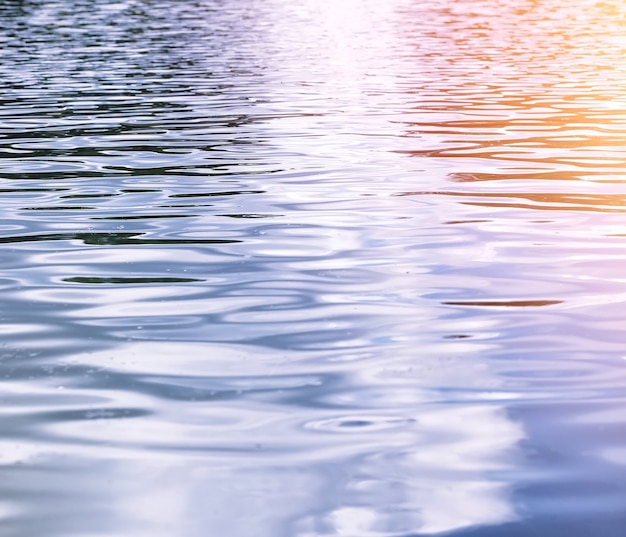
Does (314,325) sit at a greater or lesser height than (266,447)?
lesser

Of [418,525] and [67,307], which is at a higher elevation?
[418,525]

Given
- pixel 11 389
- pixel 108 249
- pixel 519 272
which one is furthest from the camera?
pixel 108 249

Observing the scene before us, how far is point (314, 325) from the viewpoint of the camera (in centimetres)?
697

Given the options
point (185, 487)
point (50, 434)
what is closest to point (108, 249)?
point (50, 434)

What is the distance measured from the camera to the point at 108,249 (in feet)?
29.5

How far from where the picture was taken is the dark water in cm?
464

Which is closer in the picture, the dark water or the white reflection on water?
the white reflection on water

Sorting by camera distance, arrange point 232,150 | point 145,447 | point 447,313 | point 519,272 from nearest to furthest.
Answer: point 145,447, point 447,313, point 519,272, point 232,150

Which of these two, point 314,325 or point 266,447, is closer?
point 266,447

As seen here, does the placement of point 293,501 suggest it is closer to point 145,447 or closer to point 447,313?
point 145,447

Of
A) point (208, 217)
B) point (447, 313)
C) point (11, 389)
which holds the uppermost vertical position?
point (11, 389)

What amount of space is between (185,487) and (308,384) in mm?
1381

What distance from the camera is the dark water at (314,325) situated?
15.2 ft

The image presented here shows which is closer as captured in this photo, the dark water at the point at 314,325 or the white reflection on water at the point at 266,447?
the white reflection on water at the point at 266,447
